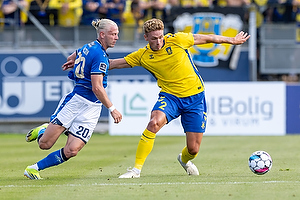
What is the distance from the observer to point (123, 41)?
66.1ft

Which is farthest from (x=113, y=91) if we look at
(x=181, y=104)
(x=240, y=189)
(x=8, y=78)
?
(x=240, y=189)

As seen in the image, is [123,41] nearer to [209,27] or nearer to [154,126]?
[209,27]

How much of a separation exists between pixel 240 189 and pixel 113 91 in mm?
11570

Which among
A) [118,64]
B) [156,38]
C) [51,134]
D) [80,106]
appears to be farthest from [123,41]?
[51,134]

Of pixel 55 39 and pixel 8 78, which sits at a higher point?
pixel 55 39

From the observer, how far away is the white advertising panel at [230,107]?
17500 millimetres

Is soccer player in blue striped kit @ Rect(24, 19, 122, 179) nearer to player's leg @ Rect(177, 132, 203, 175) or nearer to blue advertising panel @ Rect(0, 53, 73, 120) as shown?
player's leg @ Rect(177, 132, 203, 175)

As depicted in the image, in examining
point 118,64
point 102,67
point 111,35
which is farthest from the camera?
point 118,64

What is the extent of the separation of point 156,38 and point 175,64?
0.54 metres

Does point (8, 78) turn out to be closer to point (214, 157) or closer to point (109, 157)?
point (109, 157)

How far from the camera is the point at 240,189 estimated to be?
6.62m

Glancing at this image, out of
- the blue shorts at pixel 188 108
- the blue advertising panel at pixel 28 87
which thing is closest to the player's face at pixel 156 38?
the blue shorts at pixel 188 108

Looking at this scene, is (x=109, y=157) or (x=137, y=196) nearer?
(x=137, y=196)

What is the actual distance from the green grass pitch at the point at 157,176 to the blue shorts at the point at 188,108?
0.72m
